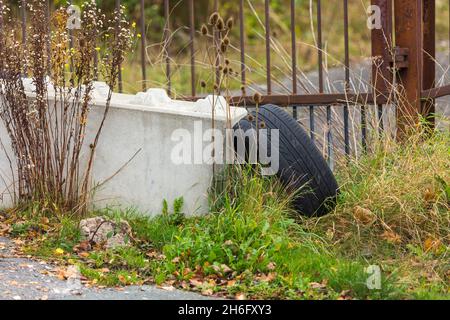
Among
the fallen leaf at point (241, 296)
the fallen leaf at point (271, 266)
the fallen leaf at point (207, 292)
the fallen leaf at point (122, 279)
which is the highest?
the fallen leaf at point (271, 266)

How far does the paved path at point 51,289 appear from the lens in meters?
4.93

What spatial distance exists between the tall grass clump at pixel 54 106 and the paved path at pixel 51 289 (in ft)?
3.03

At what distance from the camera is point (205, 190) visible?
627 centimetres

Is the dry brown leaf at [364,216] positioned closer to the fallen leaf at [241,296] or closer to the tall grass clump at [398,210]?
the tall grass clump at [398,210]

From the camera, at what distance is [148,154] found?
6.33m

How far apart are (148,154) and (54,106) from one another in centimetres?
72

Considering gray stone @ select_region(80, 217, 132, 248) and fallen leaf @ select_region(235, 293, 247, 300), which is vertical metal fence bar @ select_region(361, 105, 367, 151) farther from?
fallen leaf @ select_region(235, 293, 247, 300)

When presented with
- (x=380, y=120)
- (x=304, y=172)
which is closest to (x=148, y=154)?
(x=304, y=172)

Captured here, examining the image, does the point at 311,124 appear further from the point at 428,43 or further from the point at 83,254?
the point at 83,254

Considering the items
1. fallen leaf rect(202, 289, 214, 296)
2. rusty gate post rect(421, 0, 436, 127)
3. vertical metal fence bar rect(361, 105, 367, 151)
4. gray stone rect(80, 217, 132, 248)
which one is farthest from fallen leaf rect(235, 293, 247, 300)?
rusty gate post rect(421, 0, 436, 127)

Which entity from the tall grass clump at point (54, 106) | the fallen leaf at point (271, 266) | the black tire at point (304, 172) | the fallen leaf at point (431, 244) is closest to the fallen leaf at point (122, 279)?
the fallen leaf at point (271, 266)
